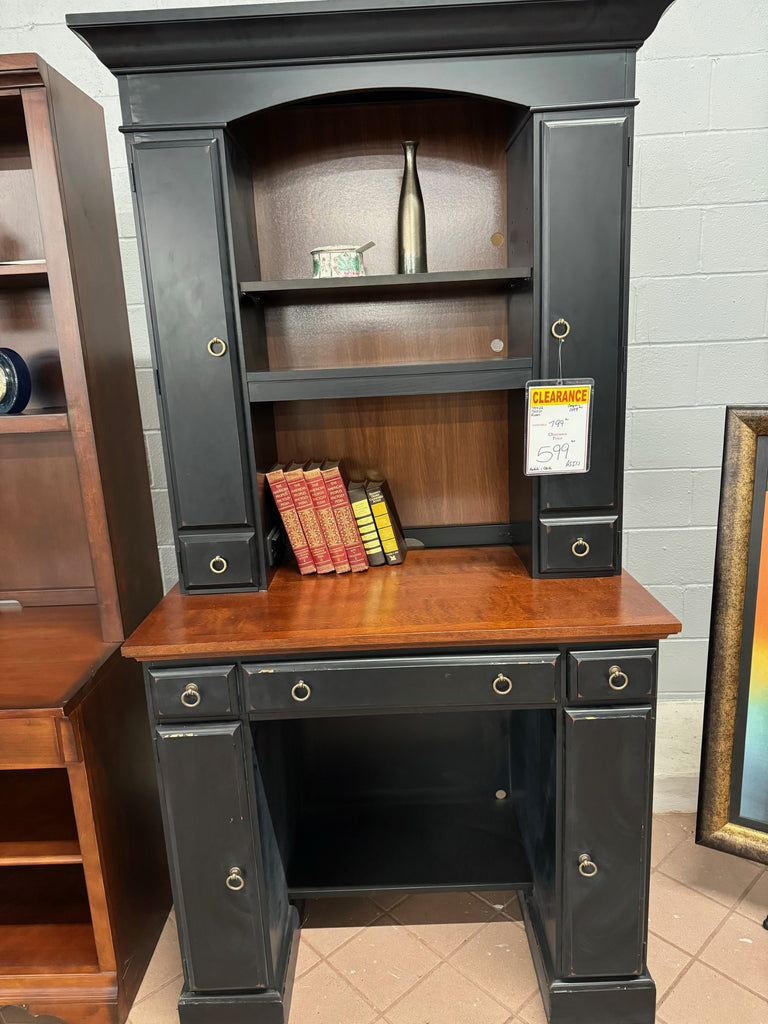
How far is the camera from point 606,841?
138 centimetres

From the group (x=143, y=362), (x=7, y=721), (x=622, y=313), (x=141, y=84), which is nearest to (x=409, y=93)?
(x=141, y=84)

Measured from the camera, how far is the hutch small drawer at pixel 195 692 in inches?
52.6

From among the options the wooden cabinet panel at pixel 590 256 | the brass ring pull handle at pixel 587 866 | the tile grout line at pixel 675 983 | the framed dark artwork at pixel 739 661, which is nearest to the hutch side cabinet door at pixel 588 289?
the wooden cabinet panel at pixel 590 256

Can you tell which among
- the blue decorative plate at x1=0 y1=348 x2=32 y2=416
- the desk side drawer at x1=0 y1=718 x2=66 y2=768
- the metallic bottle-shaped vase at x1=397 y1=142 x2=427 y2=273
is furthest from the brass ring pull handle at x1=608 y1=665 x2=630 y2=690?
the blue decorative plate at x1=0 y1=348 x2=32 y2=416

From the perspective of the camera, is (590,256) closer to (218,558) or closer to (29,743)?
(218,558)

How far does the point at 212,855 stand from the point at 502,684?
0.70m

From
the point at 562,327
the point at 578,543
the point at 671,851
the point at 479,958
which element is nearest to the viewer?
the point at 562,327

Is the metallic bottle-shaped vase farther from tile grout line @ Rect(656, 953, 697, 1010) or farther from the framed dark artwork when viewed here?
tile grout line @ Rect(656, 953, 697, 1010)

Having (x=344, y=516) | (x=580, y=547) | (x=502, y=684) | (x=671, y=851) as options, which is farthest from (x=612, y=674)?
(x=671, y=851)

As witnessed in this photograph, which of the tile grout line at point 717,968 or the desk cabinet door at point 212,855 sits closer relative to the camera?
the desk cabinet door at point 212,855

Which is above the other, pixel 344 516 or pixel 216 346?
pixel 216 346

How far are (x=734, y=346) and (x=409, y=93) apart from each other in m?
1.08

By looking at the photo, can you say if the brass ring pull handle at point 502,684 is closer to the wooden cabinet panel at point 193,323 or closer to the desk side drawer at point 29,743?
the wooden cabinet panel at point 193,323

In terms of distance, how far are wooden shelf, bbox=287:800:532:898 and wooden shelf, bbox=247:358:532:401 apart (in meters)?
1.17
